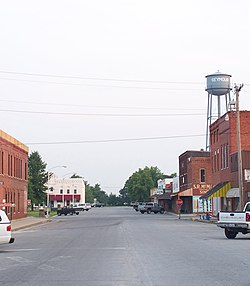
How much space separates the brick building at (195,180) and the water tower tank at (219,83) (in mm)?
12064

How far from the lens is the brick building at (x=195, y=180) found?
85.1 m

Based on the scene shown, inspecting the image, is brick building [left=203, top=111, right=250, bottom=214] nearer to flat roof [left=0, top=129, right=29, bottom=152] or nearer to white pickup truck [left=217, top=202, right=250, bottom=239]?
flat roof [left=0, top=129, right=29, bottom=152]

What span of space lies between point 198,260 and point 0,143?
47.1m

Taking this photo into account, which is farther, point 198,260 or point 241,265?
point 198,260

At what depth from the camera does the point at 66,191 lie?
584ft

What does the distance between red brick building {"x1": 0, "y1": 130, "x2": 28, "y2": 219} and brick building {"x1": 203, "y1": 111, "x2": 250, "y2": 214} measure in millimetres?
21023

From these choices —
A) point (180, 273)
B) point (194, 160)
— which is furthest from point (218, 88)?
point (180, 273)

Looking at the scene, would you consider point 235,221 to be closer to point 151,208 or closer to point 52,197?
point 151,208

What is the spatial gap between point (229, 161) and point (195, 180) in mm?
27109

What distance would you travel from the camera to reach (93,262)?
60.5ft

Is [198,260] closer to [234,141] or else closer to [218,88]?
[234,141]

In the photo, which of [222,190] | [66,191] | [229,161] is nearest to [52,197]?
[66,191]

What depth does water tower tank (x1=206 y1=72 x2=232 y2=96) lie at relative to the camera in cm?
7956

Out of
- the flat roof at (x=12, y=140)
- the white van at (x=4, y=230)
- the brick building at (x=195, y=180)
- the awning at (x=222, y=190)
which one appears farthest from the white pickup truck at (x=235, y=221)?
the brick building at (x=195, y=180)
